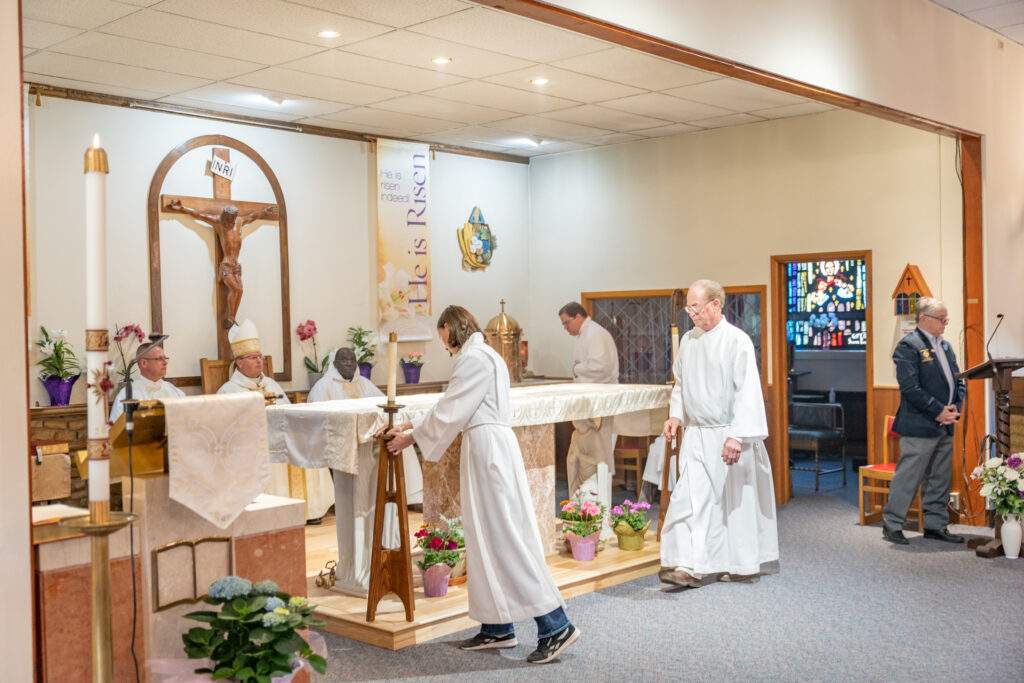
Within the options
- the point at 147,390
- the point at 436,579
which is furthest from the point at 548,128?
the point at 436,579

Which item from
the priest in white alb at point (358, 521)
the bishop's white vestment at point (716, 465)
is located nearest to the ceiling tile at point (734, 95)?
the bishop's white vestment at point (716, 465)

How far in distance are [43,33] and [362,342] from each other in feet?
12.1

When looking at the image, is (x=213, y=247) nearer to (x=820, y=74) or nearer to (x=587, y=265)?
(x=587, y=265)

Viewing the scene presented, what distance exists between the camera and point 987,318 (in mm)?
7629

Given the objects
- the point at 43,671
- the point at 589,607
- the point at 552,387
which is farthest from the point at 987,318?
the point at 43,671

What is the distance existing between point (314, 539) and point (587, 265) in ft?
13.3

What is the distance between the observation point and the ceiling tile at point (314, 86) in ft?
23.1

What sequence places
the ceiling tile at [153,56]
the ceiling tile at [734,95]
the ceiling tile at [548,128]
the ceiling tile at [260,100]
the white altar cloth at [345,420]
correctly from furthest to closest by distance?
1. the ceiling tile at [548,128]
2. the ceiling tile at [734,95]
3. the ceiling tile at [260,100]
4. the ceiling tile at [153,56]
5. the white altar cloth at [345,420]

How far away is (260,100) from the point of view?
7.80 meters

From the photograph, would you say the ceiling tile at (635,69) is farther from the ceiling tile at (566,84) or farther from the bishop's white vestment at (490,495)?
the bishop's white vestment at (490,495)

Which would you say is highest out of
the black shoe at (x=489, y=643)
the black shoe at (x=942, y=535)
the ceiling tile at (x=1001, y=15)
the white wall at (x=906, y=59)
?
the ceiling tile at (x=1001, y=15)

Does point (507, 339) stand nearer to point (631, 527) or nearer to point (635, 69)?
point (631, 527)

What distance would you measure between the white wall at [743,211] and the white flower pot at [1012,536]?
1.74 m

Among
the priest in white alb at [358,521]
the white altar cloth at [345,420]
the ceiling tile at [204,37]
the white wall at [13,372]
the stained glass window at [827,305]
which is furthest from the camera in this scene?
the stained glass window at [827,305]
